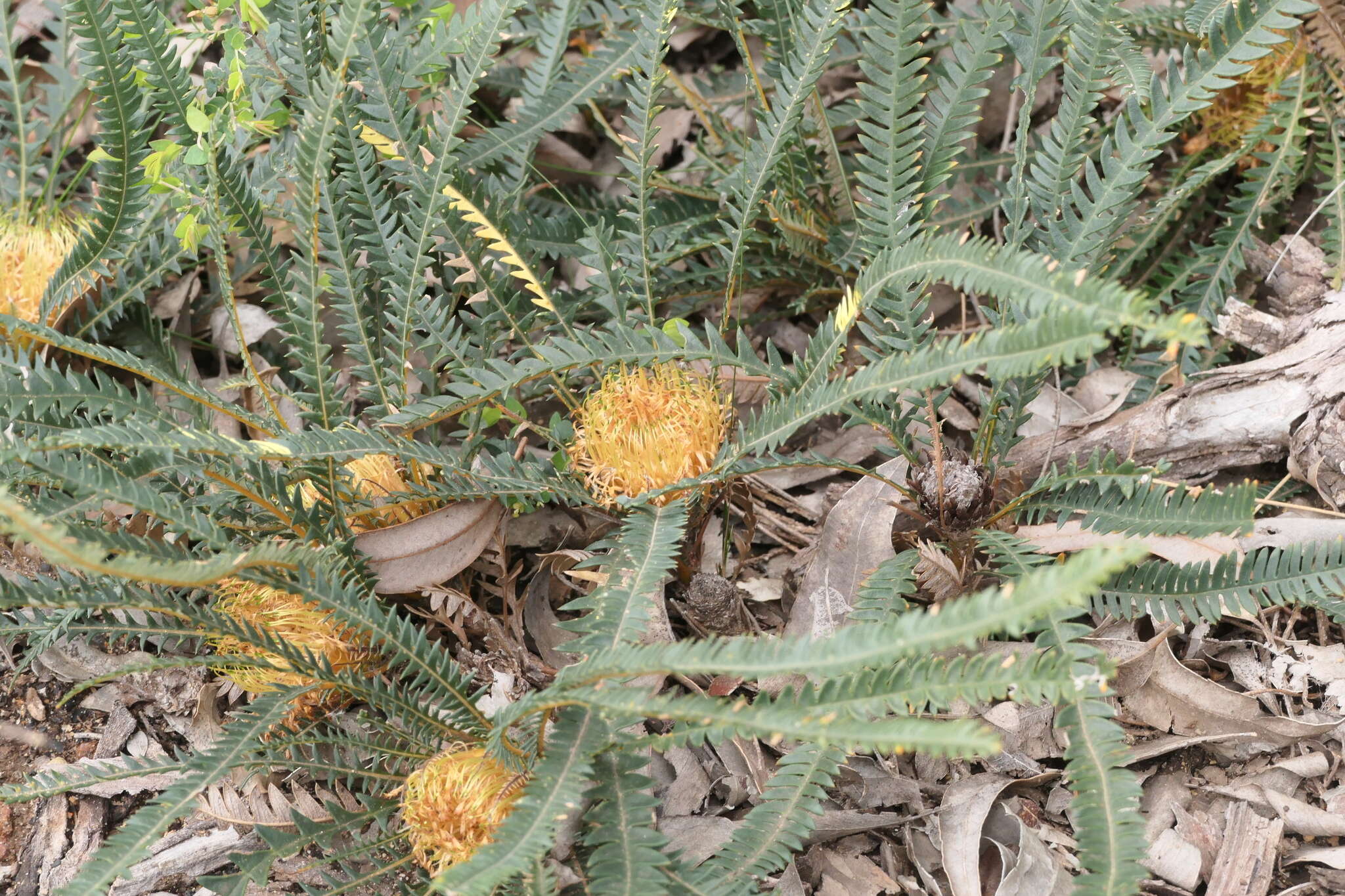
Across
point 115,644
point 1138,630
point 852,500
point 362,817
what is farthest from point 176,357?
point 1138,630

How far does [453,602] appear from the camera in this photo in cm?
155

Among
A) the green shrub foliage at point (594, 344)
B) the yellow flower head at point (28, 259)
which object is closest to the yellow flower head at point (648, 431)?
→ the green shrub foliage at point (594, 344)

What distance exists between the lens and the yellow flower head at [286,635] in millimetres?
1430

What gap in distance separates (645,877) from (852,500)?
63 centimetres

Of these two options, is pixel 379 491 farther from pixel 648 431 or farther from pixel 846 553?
pixel 846 553

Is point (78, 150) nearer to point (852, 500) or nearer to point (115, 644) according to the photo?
point (115, 644)

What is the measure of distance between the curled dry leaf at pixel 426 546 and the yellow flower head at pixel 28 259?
0.73 m

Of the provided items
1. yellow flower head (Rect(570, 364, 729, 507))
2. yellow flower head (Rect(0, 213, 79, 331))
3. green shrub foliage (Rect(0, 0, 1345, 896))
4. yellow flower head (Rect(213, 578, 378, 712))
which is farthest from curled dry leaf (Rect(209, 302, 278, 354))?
yellow flower head (Rect(570, 364, 729, 507))

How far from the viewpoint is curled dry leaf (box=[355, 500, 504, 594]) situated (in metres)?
1.49

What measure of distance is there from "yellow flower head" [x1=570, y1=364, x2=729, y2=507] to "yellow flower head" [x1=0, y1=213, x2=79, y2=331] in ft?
3.09

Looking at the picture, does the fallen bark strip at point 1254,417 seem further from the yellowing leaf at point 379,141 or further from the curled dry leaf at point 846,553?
the yellowing leaf at point 379,141

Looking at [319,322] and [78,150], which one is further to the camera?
[78,150]

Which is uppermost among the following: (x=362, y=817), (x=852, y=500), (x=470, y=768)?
(x=852, y=500)

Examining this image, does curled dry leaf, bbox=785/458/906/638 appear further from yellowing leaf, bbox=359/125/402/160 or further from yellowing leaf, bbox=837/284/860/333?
yellowing leaf, bbox=359/125/402/160
